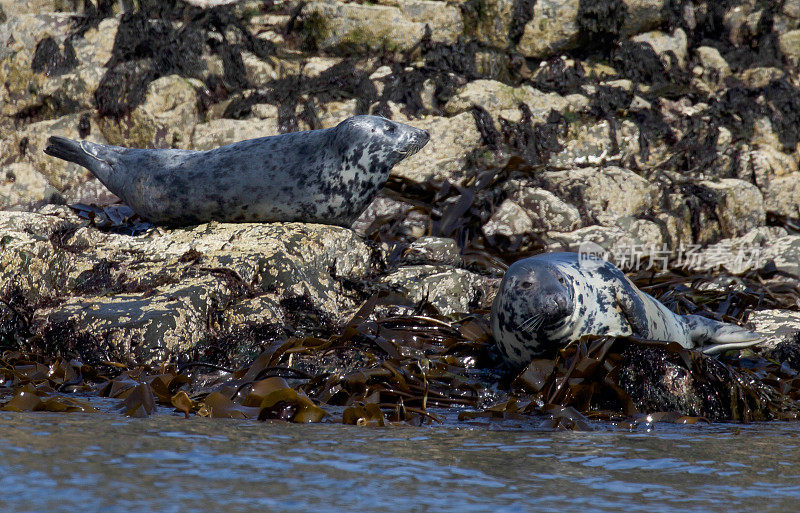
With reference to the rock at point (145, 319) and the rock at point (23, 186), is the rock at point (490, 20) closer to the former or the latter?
the rock at point (23, 186)

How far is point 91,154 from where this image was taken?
20.1 feet

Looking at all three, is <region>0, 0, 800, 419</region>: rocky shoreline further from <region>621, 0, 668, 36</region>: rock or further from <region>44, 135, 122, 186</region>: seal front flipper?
<region>44, 135, 122, 186</region>: seal front flipper

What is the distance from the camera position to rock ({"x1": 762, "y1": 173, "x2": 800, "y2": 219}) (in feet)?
26.3

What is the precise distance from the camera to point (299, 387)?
3383 millimetres

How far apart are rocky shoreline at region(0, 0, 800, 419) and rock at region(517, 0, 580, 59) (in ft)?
0.06

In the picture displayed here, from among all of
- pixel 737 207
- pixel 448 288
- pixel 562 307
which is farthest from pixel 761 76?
pixel 562 307

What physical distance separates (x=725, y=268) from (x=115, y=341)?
14.6 ft

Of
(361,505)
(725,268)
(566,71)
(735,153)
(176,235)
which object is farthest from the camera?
(566,71)

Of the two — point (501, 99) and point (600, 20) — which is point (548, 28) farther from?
point (501, 99)

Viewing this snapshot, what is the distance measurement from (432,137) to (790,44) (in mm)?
4568

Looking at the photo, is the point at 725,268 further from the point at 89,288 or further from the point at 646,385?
the point at 89,288

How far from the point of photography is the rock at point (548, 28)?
30.3ft

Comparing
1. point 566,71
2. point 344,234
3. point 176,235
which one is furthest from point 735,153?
point 176,235

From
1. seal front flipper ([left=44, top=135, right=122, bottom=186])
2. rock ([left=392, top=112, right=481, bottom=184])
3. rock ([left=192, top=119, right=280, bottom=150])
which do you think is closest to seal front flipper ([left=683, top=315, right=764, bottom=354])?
rock ([left=392, top=112, right=481, bottom=184])
